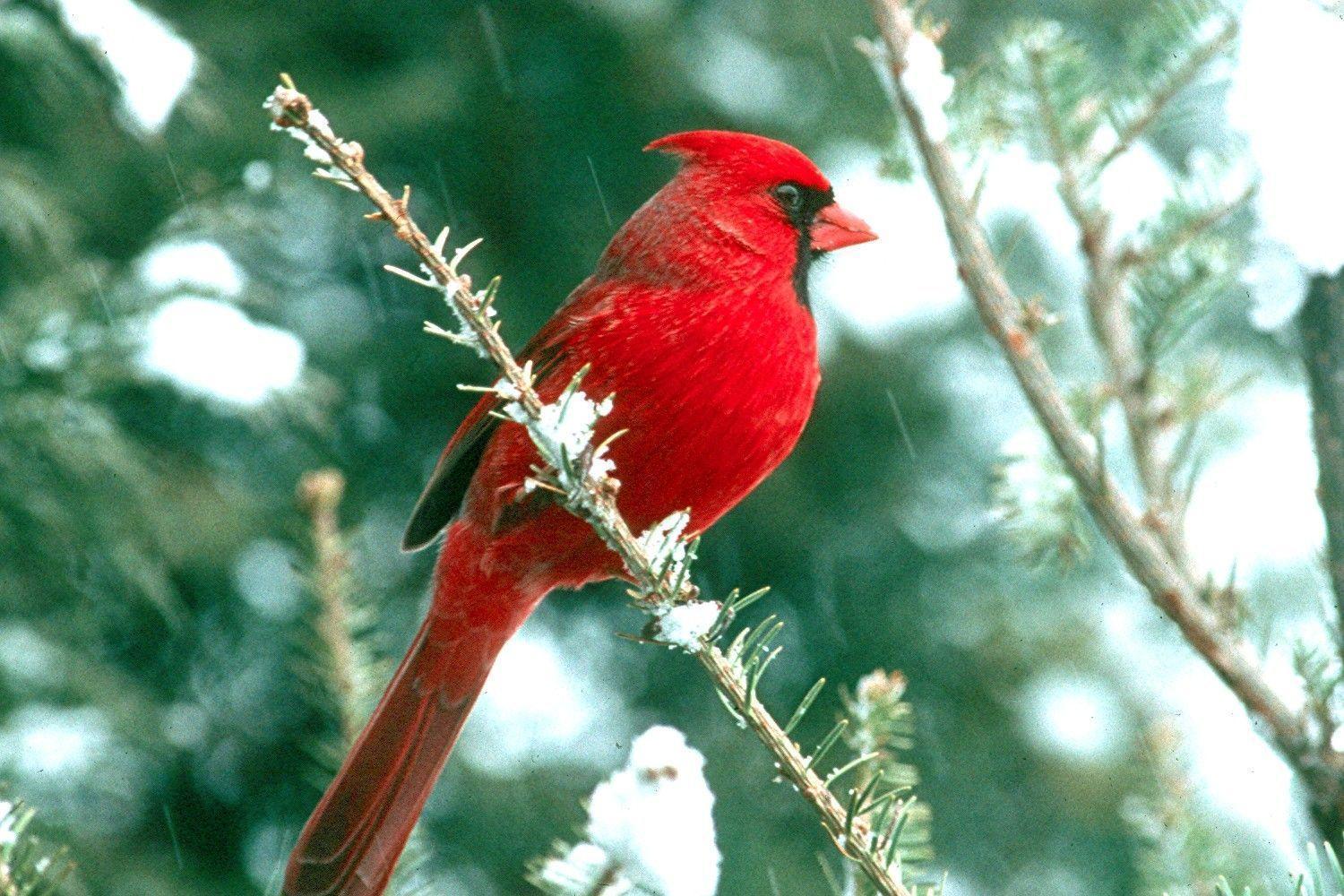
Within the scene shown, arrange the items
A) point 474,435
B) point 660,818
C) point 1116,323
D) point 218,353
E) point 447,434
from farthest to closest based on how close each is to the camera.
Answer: point 447,434
point 218,353
point 474,435
point 1116,323
point 660,818

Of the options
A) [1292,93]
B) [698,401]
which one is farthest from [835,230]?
[1292,93]

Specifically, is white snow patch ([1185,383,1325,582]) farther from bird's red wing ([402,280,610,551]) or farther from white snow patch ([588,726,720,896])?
white snow patch ([588,726,720,896])

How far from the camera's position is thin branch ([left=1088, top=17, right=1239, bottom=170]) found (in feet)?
4.31

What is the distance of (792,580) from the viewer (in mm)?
3451

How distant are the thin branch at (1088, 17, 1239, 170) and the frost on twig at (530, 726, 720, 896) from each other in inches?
31.3

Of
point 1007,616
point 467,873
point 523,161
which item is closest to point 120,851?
point 467,873

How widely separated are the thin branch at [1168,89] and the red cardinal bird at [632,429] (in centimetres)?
40

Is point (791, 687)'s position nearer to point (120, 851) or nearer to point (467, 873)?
point (467, 873)

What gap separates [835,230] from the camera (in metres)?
1.72

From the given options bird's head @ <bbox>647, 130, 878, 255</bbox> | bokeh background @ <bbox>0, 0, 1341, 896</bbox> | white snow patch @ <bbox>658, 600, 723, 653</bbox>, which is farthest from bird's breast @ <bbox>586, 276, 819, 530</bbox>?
bokeh background @ <bbox>0, 0, 1341, 896</bbox>

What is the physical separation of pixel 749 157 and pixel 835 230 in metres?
0.14

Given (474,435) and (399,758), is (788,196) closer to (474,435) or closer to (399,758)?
(474,435)

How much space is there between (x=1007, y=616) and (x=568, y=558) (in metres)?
2.04

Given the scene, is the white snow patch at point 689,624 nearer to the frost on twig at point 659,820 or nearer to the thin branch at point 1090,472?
the frost on twig at point 659,820
